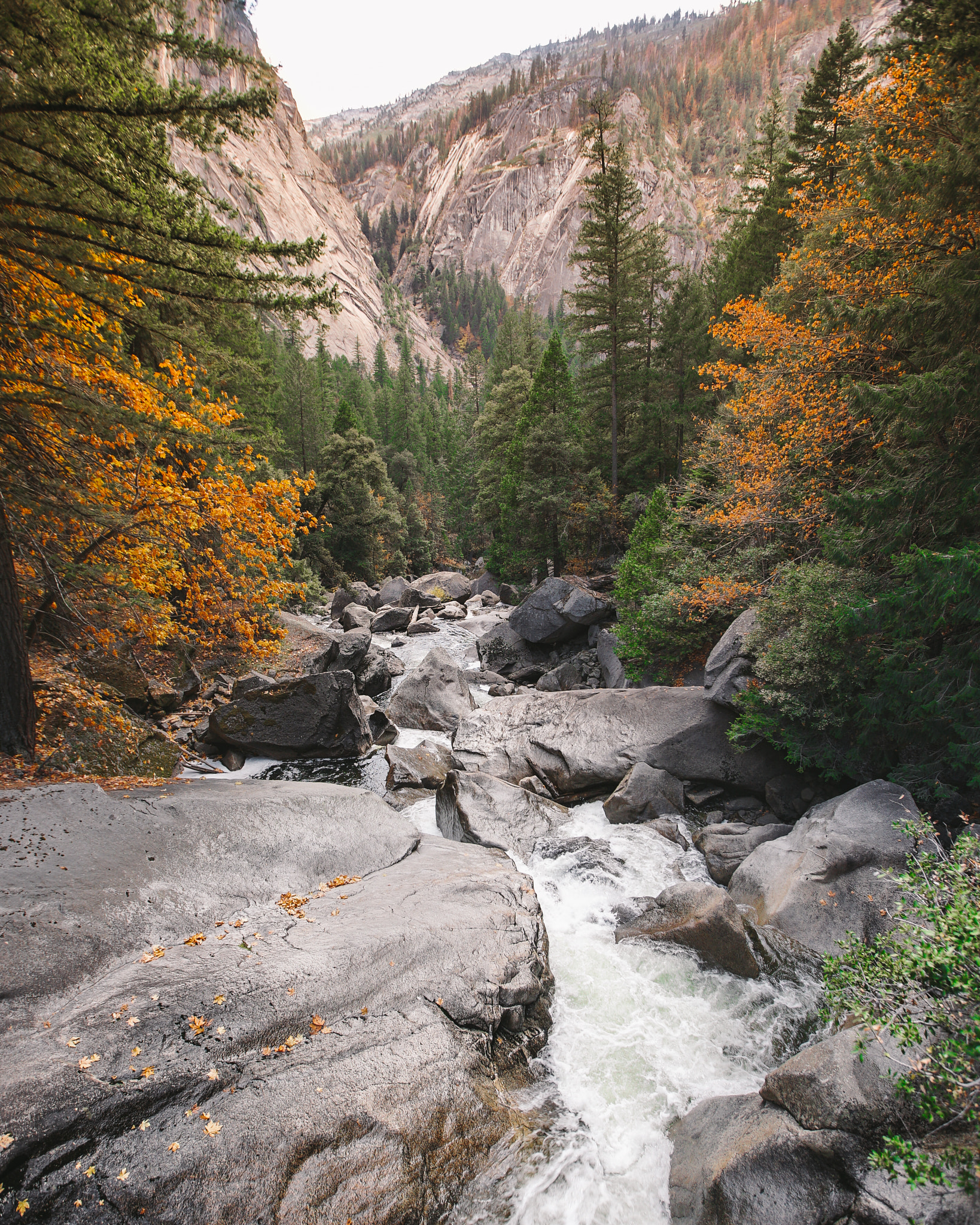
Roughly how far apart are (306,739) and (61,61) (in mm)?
11406

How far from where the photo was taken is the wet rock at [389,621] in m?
27.7

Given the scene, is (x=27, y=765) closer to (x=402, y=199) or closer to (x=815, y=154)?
(x=815, y=154)

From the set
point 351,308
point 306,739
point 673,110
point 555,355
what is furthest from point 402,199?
point 306,739

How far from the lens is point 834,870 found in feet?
23.3

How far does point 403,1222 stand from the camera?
3.52 m

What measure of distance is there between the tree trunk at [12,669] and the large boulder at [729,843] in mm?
10413

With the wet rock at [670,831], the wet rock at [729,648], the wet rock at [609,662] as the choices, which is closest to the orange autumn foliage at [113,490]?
the wet rock at [670,831]

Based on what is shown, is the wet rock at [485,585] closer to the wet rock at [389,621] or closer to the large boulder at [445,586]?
the large boulder at [445,586]

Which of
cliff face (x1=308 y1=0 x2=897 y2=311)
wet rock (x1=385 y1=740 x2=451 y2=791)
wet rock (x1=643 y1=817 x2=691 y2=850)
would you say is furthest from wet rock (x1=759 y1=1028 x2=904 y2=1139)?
cliff face (x1=308 y1=0 x2=897 y2=311)

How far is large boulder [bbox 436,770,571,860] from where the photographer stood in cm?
932

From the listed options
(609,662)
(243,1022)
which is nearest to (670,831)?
(243,1022)

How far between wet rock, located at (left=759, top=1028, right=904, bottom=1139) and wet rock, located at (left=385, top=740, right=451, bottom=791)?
821 cm

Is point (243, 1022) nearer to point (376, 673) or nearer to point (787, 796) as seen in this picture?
point (787, 796)

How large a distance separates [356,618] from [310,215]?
3882 inches
